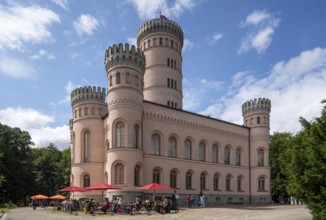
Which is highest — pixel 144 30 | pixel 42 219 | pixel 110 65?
pixel 144 30

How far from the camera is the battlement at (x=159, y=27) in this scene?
49844 mm

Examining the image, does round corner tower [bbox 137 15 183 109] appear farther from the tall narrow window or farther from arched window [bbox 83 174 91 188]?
arched window [bbox 83 174 91 188]

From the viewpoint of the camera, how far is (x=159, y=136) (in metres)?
40.7

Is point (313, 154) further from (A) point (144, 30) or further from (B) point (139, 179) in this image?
(A) point (144, 30)

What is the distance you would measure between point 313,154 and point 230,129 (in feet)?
109

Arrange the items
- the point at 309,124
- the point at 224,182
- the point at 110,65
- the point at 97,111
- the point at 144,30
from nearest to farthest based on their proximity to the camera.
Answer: the point at 309,124, the point at 110,65, the point at 97,111, the point at 224,182, the point at 144,30

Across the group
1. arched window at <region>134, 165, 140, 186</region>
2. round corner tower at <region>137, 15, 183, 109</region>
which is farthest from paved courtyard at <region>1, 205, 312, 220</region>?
round corner tower at <region>137, 15, 183, 109</region>

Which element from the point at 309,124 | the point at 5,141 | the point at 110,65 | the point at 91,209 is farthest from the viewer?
the point at 5,141

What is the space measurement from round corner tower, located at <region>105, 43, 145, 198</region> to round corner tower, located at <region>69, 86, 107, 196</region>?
5375mm

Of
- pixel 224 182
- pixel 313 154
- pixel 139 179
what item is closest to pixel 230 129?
pixel 224 182

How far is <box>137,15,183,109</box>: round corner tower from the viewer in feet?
163

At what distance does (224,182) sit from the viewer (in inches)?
1879

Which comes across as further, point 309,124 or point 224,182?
point 224,182

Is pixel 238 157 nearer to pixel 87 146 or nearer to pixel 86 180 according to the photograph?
pixel 87 146
